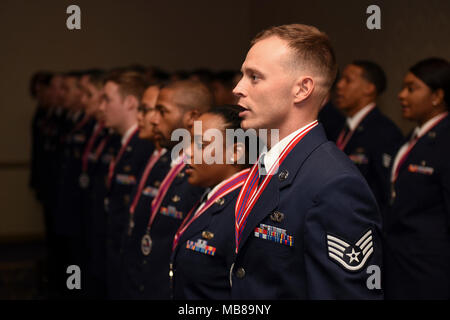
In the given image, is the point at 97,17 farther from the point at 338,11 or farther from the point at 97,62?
the point at 338,11

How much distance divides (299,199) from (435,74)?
196cm

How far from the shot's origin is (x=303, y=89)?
5.07 feet

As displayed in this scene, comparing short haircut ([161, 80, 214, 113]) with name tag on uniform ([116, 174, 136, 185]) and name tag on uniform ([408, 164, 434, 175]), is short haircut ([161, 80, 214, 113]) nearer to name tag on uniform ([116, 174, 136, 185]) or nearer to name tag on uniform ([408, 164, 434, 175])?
name tag on uniform ([116, 174, 136, 185])

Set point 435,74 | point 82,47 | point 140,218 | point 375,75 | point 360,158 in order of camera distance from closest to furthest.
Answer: point 140,218 < point 435,74 < point 360,158 < point 375,75 < point 82,47

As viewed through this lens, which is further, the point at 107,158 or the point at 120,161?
the point at 107,158

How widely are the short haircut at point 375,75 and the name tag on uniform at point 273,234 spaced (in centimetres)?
261

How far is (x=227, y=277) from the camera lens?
1.89m

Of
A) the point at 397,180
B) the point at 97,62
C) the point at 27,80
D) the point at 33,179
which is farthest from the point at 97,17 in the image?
the point at 397,180

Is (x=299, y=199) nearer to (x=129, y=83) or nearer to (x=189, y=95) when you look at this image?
(x=189, y=95)

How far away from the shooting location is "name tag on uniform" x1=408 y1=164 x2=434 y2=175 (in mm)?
2936

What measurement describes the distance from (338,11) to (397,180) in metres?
1.33

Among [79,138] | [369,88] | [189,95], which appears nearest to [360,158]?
[369,88]

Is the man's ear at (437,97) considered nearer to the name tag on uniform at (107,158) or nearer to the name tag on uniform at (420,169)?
the name tag on uniform at (420,169)

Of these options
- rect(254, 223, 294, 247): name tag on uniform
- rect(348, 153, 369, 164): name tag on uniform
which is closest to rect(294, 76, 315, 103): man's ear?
rect(254, 223, 294, 247): name tag on uniform
